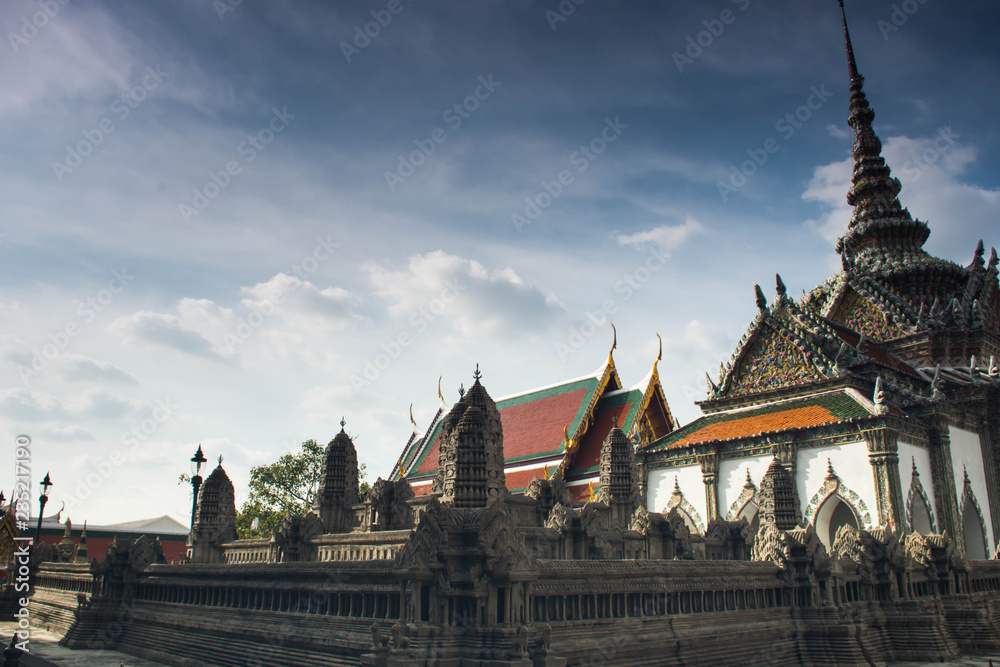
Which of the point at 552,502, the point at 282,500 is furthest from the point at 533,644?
the point at 282,500

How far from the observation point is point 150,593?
14.9m

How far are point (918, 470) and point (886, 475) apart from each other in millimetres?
1839

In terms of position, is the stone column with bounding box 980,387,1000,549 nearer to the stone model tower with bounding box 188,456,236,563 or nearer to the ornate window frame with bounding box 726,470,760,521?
the ornate window frame with bounding box 726,470,760,521

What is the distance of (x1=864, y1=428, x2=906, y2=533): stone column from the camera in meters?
19.0

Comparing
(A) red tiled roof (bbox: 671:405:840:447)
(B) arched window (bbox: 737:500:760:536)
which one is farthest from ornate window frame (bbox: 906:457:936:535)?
(B) arched window (bbox: 737:500:760:536)

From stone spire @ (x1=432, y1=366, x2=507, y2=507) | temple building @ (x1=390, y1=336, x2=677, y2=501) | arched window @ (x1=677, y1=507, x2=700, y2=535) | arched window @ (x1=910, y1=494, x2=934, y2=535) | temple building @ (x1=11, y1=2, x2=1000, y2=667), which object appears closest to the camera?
temple building @ (x1=11, y1=2, x2=1000, y2=667)

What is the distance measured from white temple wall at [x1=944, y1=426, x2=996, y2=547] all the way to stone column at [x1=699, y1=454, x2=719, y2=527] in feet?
21.0

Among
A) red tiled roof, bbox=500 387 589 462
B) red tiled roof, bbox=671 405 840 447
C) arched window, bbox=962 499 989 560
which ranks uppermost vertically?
red tiled roof, bbox=500 387 589 462

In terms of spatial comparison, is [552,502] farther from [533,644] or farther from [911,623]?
[533,644]

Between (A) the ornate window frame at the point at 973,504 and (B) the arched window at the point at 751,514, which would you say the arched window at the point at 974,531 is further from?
(B) the arched window at the point at 751,514

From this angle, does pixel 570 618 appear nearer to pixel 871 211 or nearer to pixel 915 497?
pixel 915 497

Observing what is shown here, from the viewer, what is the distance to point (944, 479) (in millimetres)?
21031

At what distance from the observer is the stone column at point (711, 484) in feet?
74.8

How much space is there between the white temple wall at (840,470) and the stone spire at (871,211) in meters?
13.0
